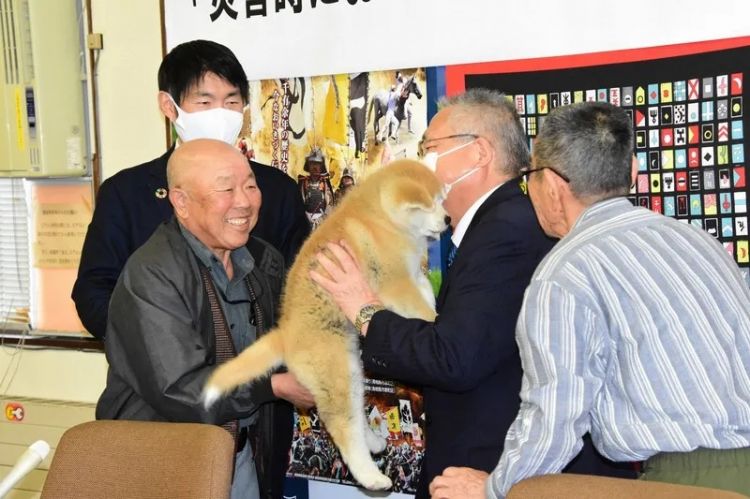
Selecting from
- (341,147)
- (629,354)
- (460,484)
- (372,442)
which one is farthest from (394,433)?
(629,354)

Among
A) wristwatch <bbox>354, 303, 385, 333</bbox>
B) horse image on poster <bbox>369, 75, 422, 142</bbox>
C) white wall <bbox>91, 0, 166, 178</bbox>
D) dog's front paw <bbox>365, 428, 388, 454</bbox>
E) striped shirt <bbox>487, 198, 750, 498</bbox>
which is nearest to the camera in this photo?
striped shirt <bbox>487, 198, 750, 498</bbox>

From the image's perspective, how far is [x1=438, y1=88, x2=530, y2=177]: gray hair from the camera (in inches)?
77.9

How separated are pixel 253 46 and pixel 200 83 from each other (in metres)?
0.63

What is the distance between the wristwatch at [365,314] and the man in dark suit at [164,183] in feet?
2.39

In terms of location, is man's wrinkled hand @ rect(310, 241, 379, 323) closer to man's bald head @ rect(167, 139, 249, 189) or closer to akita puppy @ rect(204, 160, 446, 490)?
akita puppy @ rect(204, 160, 446, 490)

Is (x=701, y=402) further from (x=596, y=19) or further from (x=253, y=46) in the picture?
(x=253, y=46)

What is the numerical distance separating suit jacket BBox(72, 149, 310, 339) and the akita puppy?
0.60 metres

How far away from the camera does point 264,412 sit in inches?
84.3

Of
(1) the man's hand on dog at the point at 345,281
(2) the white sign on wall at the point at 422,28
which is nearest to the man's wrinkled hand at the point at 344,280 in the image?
(1) the man's hand on dog at the point at 345,281

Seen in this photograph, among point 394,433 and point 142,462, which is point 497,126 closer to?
point 142,462

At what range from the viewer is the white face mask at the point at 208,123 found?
2525 millimetres

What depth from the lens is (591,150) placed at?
5.41ft

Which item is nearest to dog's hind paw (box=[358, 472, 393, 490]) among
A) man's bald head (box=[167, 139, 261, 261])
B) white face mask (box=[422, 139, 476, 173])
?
man's bald head (box=[167, 139, 261, 261])

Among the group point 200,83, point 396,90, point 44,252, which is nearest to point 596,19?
point 396,90
